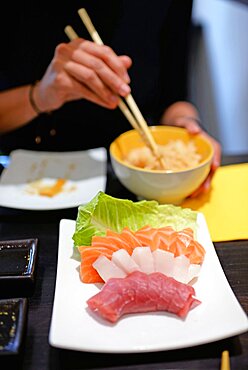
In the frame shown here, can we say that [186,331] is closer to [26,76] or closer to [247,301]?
[247,301]

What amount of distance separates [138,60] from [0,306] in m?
1.18

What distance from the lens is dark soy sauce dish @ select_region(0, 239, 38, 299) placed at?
97 cm

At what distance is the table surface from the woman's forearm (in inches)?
20.3

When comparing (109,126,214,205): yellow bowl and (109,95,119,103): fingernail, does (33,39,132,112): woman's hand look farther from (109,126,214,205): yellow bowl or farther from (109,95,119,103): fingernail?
(109,126,214,205): yellow bowl

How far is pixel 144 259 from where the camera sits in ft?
3.22

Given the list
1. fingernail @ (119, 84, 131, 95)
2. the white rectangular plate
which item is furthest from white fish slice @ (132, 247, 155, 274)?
fingernail @ (119, 84, 131, 95)

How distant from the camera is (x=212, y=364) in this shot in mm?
835

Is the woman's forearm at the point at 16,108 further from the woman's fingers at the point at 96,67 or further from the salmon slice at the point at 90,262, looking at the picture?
the salmon slice at the point at 90,262

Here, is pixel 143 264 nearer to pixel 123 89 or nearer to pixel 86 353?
pixel 86 353

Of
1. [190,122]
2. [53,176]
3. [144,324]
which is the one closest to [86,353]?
[144,324]

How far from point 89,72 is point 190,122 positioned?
39 centimetres

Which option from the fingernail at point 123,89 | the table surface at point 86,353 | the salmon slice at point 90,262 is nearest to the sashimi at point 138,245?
the salmon slice at point 90,262

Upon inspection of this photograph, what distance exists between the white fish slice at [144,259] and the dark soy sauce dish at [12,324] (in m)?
0.25

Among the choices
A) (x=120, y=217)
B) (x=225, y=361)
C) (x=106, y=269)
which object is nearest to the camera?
(x=225, y=361)
